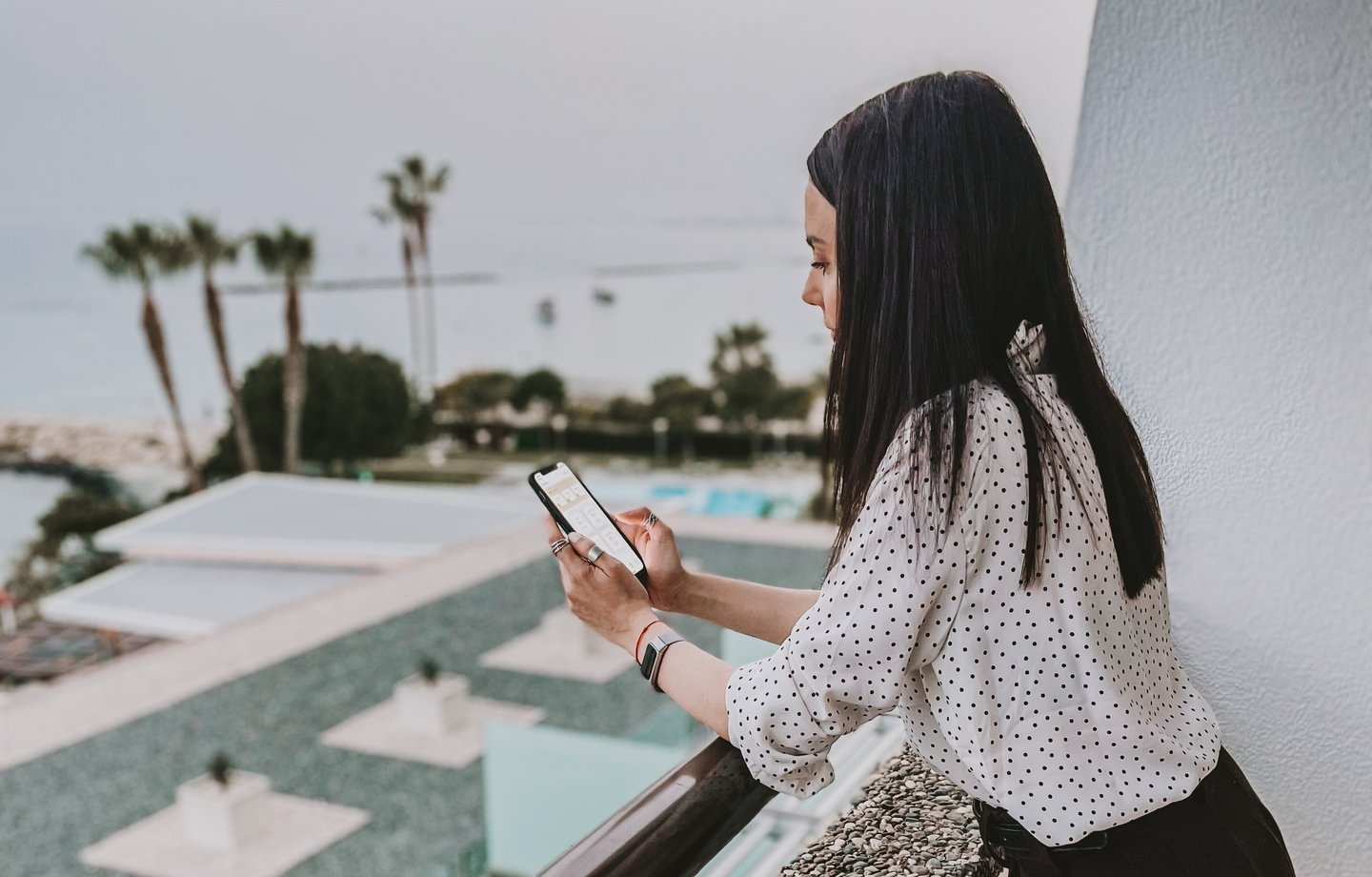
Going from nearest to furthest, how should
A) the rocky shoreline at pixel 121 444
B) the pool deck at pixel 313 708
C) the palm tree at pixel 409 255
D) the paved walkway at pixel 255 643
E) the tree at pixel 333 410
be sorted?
the pool deck at pixel 313 708 → the paved walkway at pixel 255 643 → the rocky shoreline at pixel 121 444 → the tree at pixel 333 410 → the palm tree at pixel 409 255

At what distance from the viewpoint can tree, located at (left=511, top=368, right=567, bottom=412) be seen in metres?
24.3

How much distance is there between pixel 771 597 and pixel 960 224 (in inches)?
14.5

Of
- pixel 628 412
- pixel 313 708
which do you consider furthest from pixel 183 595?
pixel 628 412

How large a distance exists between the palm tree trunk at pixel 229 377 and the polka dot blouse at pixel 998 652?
69.1 feet

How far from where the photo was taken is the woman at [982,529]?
0.60 m

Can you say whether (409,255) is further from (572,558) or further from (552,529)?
(572,558)

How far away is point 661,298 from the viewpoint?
25.5 meters

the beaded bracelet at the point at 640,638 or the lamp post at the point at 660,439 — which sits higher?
the beaded bracelet at the point at 640,638

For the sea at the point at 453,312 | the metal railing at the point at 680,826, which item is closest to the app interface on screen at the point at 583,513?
the metal railing at the point at 680,826

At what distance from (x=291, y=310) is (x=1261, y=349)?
850 inches

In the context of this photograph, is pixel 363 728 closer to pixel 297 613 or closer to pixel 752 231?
pixel 297 613

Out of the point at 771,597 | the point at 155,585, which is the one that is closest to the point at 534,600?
the point at 155,585

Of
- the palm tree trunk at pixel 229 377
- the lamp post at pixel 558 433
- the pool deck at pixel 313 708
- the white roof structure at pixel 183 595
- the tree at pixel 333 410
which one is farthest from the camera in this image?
the lamp post at pixel 558 433

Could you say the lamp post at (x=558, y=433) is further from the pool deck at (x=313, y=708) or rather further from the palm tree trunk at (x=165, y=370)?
the pool deck at (x=313, y=708)
